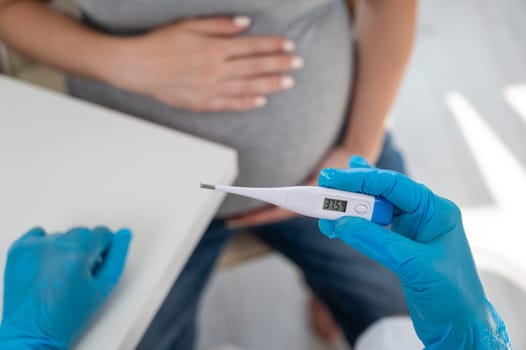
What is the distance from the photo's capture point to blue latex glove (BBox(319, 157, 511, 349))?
464 mm

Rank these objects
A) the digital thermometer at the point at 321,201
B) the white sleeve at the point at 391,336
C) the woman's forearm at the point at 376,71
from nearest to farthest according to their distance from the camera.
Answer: the digital thermometer at the point at 321,201
the white sleeve at the point at 391,336
the woman's forearm at the point at 376,71

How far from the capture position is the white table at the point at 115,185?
1.70 feet

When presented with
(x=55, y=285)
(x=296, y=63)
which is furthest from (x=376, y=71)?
(x=55, y=285)

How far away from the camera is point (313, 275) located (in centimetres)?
87

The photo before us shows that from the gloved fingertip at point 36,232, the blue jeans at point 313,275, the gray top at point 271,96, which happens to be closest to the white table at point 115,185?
the gloved fingertip at point 36,232

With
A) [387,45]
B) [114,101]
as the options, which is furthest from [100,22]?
[387,45]

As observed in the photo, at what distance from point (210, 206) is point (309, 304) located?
714 mm

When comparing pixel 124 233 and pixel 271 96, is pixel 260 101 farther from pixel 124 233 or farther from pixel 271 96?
pixel 124 233

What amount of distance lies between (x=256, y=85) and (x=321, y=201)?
0.91 ft

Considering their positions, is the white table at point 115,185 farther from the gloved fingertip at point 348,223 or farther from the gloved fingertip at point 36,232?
the gloved fingertip at point 348,223

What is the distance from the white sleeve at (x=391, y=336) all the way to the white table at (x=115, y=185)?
11.8 inches

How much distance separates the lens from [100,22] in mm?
745

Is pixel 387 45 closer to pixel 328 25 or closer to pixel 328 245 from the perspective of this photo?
pixel 328 25

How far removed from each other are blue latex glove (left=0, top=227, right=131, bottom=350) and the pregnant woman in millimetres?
256
